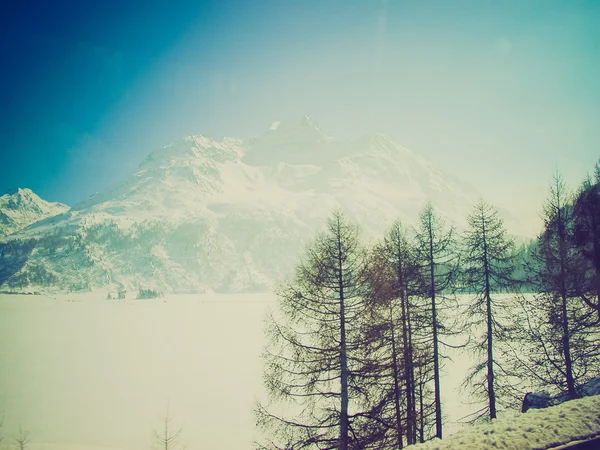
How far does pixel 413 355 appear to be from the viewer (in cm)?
1146

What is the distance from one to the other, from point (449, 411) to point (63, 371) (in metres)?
52.3

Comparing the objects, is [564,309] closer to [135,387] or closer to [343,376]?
Answer: [343,376]

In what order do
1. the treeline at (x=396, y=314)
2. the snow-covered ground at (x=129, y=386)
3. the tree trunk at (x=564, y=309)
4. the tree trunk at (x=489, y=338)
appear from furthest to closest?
the snow-covered ground at (x=129, y=386)
the tree trunk at (x=489, y=338)
the tree trunk at (x=564, y=309)
the treeline at (x=396, y=314)

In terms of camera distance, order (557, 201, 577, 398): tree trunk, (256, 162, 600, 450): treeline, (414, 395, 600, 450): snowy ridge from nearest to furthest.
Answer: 1. (414, 395, 600, 450): snowy ridge
2. (256, 162, 600, 450): treeline
3. (557, 201, 577, 398): tree trunk

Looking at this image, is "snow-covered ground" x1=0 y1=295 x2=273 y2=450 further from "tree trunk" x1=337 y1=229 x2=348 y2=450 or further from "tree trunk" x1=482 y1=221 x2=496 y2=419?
"tree trunk" x1=482 y1=221 x2=496 y2=419

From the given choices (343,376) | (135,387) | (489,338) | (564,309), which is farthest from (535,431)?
(135,387)

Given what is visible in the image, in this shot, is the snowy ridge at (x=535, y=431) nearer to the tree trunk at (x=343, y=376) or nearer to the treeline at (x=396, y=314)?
the treeline at (x=396, y=314)

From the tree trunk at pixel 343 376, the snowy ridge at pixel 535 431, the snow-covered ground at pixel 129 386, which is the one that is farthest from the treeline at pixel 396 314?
the snowy ridge at pixel 535 431

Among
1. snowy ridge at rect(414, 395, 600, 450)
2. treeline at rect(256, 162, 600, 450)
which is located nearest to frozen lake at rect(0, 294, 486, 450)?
treeline at rect(256, 162, 600, 450)

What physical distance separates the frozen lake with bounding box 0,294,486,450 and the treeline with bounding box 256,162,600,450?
497 cm

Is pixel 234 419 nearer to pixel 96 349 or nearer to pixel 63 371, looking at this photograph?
pixel 63 371

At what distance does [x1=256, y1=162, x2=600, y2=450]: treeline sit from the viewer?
9.16m

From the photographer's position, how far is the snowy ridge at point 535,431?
532cm

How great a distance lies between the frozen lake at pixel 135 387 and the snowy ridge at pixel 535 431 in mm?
9343
